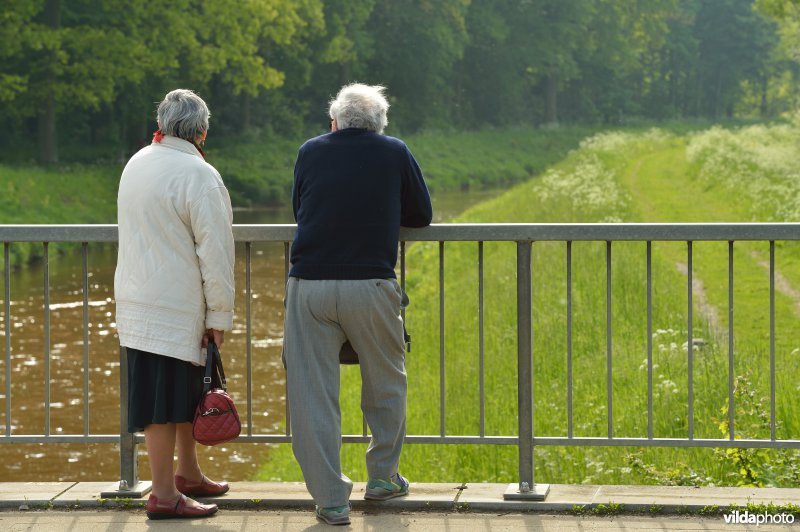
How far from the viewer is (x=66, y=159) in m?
43.1

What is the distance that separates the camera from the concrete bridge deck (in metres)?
5.70

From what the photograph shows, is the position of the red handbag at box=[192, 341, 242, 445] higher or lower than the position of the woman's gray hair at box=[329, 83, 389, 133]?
lower

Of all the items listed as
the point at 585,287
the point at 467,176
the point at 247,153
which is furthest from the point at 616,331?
the point at 467,176

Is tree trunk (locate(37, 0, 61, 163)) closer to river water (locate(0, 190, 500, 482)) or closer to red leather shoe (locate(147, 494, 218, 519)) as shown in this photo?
river water (locate(0, 190, 500, 482))

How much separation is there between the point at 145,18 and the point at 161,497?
132 ft

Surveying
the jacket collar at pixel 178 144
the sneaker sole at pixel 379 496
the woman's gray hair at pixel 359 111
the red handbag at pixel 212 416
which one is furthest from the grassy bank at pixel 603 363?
the jacket collar at pixel 178 144

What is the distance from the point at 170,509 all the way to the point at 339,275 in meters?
1.20

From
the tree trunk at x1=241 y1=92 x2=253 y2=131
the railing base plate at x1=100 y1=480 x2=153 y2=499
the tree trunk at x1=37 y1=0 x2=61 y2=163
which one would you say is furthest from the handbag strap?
the tree trunk at x1=241 y1=92 x2=253 y2=131

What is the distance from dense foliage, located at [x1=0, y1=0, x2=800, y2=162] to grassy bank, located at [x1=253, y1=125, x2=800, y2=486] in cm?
2090

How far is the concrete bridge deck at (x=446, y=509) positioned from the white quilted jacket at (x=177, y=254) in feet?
2.38

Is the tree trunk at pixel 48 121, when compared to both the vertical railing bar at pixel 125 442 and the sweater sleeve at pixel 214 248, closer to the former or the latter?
the vertical railing bar at pixel 125 442

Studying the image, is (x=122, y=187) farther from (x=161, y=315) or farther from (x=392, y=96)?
(x=392, y=96)

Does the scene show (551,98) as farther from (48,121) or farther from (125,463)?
(125,463)

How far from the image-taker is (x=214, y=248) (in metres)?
5.64
